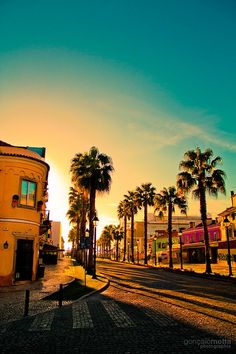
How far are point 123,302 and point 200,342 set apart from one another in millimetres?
6780

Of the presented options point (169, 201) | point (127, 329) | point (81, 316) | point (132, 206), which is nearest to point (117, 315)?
point (81, 316)

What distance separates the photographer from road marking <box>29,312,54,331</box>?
29.5ft

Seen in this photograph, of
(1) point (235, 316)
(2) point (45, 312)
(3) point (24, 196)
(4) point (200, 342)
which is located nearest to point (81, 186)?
(3) point (24, 196)

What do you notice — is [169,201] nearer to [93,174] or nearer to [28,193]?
[93,174]

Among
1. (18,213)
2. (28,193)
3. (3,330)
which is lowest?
(3,330)

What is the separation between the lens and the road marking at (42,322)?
8981 millimetres

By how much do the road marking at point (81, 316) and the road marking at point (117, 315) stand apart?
2.60 feet

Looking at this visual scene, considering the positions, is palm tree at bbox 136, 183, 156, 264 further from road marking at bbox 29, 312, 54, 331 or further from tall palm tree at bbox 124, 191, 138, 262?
road marking at bbox 29, 312, 54, 331

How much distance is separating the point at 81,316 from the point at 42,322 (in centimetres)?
147

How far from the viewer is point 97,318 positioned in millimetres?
10391

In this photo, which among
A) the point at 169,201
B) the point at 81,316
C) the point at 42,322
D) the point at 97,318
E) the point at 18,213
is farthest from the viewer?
the point at 169,201

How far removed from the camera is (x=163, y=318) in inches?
405

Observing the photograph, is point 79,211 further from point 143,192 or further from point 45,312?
point 45,312

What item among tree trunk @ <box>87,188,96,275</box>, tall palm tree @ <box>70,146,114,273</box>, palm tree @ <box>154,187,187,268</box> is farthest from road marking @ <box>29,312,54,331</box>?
palm tree @ <box>154,187,187,268</box>
